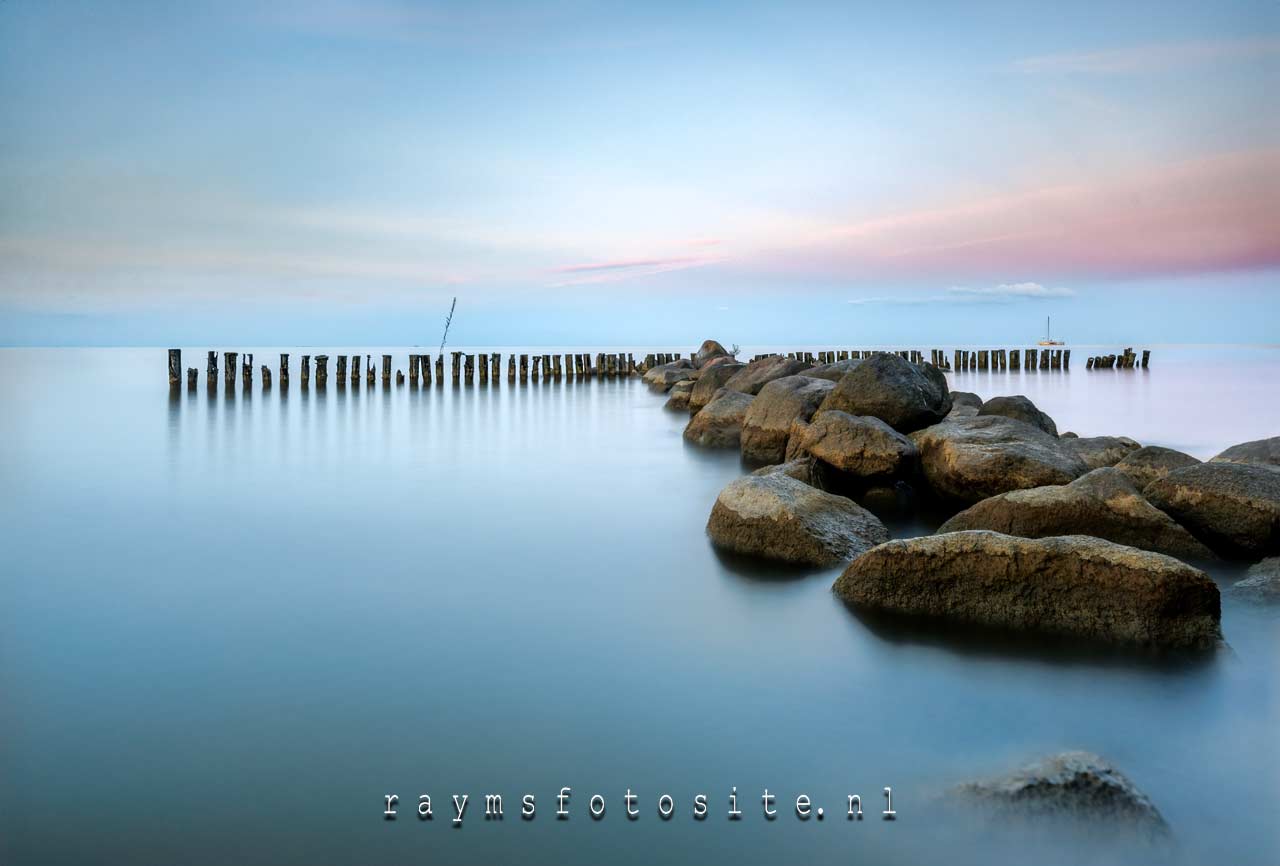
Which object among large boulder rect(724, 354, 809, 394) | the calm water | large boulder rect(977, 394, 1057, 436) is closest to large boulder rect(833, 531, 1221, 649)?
the calm water

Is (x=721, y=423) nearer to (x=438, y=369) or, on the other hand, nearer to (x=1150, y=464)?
(x=1150, y=464)

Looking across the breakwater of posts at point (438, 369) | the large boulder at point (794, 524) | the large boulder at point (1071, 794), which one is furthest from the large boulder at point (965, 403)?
the large boulder at point (1071, 794)

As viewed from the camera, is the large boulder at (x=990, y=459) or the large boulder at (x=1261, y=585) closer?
the large boulder at (x=1261, y=585)

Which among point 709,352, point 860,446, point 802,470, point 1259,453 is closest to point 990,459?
point 860,446

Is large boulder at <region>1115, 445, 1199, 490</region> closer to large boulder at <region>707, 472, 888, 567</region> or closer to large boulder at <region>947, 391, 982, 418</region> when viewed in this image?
large boulder at <region>707, 472, 888, 567</region>

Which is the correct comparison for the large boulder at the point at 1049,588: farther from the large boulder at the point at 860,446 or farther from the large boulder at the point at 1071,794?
the large boulder at the point at 860,446

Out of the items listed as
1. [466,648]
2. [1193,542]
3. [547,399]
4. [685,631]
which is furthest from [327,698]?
[547,399]

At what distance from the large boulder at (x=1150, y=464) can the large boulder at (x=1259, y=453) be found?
0.38 m

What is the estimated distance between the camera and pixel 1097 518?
5.97m

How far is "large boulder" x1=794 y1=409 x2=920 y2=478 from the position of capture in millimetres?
8578

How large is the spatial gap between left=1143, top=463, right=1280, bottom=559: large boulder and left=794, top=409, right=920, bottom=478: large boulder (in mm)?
2516

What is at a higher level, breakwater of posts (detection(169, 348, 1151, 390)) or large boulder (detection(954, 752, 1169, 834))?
breakwater of posts (detection(169, 348, 1151, 390))

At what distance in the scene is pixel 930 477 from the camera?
869cm

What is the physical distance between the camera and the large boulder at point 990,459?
7473 mm
